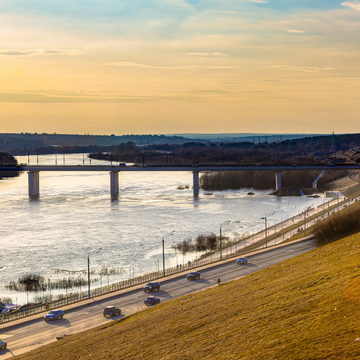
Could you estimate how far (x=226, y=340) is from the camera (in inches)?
689

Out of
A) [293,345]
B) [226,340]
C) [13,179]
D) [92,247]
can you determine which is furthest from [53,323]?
[13,179]

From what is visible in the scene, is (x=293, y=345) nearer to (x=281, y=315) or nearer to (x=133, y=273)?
(x=281, y=315)

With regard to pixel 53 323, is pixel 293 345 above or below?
above

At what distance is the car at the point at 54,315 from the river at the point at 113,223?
5442 mm

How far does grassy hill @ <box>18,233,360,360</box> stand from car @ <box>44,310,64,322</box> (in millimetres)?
3763

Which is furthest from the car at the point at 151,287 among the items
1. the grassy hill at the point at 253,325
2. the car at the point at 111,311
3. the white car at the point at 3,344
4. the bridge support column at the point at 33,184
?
the bridge support column at the point at 33,184

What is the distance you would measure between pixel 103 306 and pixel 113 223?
31.9 metres

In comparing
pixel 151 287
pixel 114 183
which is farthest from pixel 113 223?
pixel 114 183

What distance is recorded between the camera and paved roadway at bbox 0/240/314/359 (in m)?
26.0

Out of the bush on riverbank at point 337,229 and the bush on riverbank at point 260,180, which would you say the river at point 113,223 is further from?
the bush on riverbank at point 337,229

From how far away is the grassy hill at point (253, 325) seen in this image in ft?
49.6

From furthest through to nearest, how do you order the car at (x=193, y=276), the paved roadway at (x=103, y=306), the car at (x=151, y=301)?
the car at (x=193, y=276) → the car at (x=151, y=301) → the paved roadway at (x=103, y=306)

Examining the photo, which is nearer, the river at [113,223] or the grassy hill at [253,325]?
the grassy hill at [253,325]

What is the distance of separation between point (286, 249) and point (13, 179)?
10477cm
